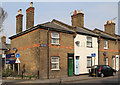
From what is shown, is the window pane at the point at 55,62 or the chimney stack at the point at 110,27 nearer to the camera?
the window pane at the point at 55,62

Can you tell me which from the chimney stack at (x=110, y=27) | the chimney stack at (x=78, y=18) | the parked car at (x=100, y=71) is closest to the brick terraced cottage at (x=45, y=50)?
the parked car at (x=100, y=71)

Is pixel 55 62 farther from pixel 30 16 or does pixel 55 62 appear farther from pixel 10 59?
pixel 30 16

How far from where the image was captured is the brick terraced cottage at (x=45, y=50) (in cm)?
1848

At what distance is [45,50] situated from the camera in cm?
1875

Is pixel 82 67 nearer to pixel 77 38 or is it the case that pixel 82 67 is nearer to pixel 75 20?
pixel 77 38

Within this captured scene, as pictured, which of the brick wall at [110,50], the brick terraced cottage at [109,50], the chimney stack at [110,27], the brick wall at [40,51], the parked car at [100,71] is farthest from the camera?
the chimney stack at [110,27]

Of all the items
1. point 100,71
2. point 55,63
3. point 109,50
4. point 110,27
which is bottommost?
point 100,71

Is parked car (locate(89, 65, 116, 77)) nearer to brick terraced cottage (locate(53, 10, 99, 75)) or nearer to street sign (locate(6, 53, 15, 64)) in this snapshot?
brick terraced cottage (locate(53, 10, 99, 75))

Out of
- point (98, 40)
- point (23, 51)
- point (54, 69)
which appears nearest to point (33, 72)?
point (54, 69)

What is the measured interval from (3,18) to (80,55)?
11.1 metres

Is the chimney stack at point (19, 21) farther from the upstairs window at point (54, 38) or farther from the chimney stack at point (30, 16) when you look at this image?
the upstairs window at point (54, 38)

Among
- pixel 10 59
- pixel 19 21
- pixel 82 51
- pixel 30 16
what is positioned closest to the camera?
pixel 30 16

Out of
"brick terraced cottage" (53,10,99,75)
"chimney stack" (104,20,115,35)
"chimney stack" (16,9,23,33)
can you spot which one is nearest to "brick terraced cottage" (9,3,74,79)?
"brick terraced cottage" (53,10,99,75)

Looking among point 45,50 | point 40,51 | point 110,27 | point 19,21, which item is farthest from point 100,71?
point 110,27
